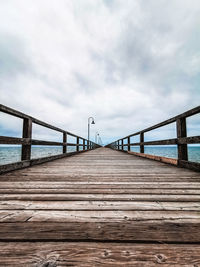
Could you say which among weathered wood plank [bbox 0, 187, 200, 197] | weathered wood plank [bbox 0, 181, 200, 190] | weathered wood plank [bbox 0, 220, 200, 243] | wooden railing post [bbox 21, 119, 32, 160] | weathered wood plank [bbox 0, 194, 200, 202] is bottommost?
weathered wood plank [bbox 0, 220, 200, 243]

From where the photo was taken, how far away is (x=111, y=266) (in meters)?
0.60

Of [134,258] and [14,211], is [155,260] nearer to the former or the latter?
[134,258]

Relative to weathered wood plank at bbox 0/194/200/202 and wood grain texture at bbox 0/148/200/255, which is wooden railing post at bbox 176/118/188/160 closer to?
wood grain texture at bbox 0/148/200/255

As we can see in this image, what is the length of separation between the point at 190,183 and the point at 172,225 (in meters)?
1.11

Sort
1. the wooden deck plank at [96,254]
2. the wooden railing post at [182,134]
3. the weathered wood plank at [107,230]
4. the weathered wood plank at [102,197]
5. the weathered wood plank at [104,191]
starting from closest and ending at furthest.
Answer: the wooden deck plank at [96,254], the weathered wood plank at [107,230], the weathered wood plank at [102,197], the weathered wood plank at [104,191], the wooden railing post at [182,134]

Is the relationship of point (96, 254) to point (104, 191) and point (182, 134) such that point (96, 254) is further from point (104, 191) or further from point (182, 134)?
point (182, 134)

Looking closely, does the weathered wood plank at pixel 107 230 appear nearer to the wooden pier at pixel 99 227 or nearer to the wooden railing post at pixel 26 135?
the wooden pier at pixel 99 227

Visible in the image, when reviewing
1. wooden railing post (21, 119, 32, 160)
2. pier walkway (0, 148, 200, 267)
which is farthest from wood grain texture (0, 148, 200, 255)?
wooden railing post (21, 119, 32, 160)

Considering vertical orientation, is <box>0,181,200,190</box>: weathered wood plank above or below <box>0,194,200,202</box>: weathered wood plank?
above

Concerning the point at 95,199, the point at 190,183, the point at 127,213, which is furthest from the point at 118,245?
the point at 190,183

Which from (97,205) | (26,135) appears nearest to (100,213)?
(97,205)

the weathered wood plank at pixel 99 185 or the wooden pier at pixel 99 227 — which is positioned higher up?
the weathered wood plank at pixel 99 185

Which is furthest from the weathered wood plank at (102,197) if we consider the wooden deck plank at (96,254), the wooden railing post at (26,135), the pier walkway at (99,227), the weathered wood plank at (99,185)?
the wooden railing post at (26,135)

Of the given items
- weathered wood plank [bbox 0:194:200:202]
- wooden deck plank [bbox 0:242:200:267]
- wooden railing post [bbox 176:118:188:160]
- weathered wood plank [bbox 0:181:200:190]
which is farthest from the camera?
wooden railing post [bbox 176:118:188:160]
